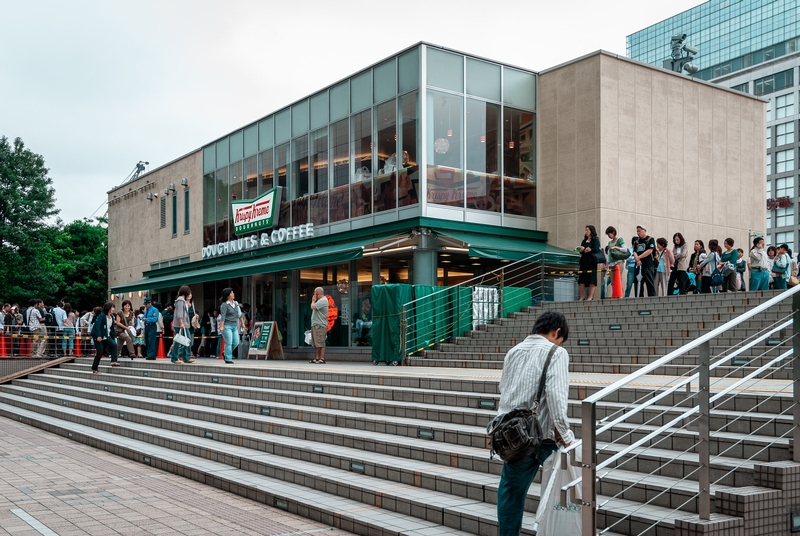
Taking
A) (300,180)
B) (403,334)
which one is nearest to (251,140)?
(300,180)

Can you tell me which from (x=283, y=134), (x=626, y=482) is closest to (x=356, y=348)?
(x=283, y=134)

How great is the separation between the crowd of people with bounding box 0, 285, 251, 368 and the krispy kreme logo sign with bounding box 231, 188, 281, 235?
2.93 meters

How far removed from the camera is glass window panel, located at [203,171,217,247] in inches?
1162

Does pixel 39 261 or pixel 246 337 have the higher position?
pixel 39 261

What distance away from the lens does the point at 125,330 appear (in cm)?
2061

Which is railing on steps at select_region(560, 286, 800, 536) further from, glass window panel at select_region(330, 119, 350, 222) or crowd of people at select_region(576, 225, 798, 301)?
glass window panel at select_region(330, 119, 350, 222)

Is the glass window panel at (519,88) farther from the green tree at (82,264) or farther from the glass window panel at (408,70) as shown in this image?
the green tree at (82,264)

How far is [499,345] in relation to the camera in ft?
49.2

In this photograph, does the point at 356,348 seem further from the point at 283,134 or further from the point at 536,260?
the point at 283,134

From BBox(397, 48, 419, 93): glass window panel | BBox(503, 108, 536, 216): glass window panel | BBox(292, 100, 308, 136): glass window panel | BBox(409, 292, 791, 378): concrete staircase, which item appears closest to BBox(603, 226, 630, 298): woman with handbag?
BBox(409, 292, 791, 378): concrete staircase

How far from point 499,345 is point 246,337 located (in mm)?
11346

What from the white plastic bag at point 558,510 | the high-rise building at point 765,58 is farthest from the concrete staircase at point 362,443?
the high-rise building at point 765,58

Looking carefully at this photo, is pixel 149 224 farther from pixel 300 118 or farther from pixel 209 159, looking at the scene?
pixel 300 118

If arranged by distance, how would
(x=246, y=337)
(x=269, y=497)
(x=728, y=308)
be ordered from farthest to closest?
(x=246, y=337)
(x=728, y=308)
(x=269, y=497)
